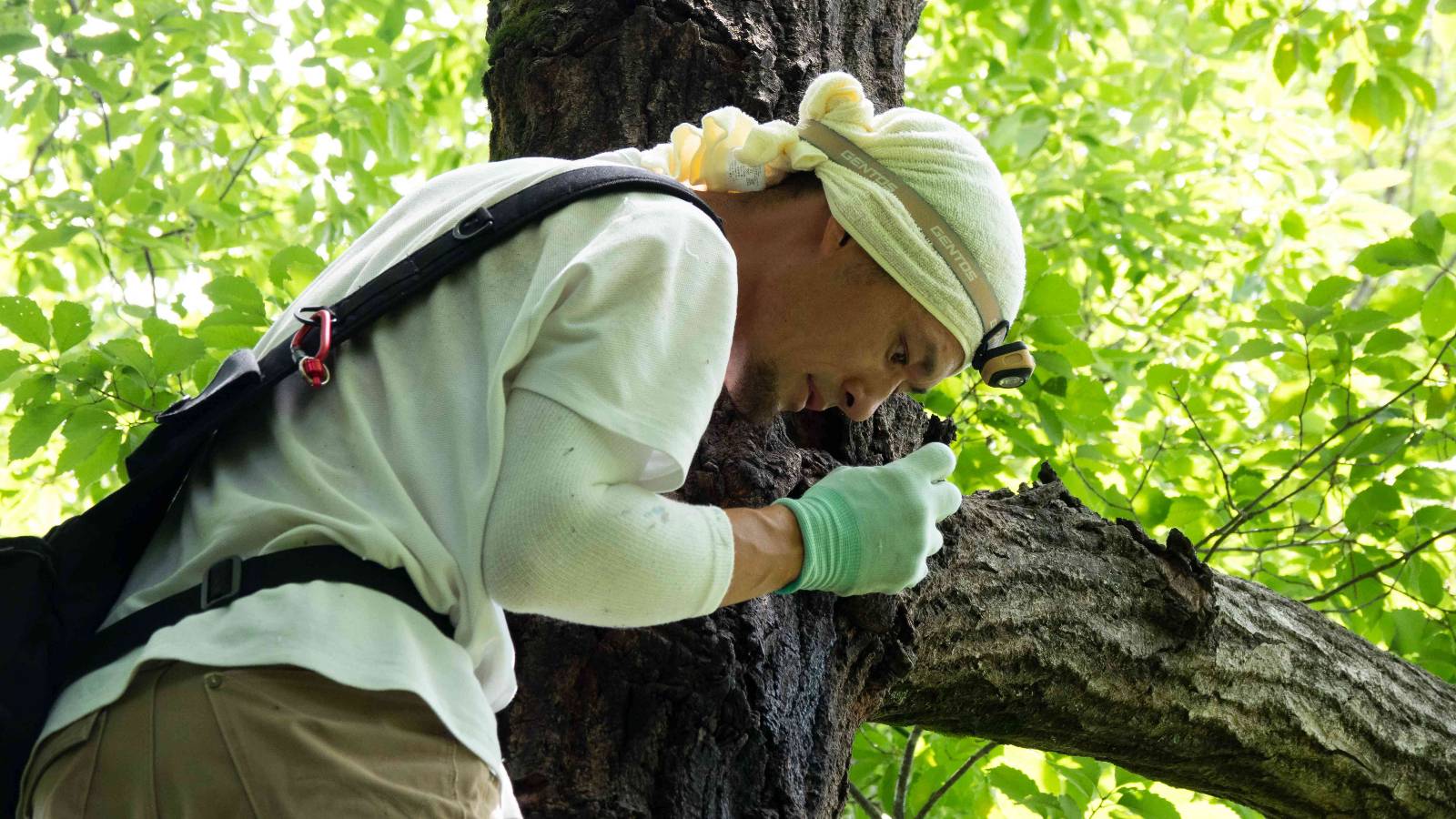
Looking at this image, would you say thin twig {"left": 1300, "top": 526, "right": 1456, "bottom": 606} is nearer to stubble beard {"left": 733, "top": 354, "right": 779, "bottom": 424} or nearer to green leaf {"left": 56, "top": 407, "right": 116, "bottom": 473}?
stubble beard {"left": 733, "top": 354, "right": 779, "bottom": 424}

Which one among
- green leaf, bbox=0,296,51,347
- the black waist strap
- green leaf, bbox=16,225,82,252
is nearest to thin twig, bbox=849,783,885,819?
the black waist strap

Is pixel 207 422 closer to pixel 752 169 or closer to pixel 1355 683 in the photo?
pixel 752 169

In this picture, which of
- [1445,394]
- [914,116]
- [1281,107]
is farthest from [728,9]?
[1281,107]

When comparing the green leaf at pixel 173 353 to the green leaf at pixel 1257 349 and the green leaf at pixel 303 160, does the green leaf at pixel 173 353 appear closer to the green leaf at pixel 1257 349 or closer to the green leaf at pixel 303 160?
the green leaf at pixel 303 160

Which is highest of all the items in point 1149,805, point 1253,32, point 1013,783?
point 1253,32

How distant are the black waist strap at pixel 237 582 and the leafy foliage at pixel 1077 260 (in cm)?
153

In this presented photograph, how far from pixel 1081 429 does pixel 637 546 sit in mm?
2196

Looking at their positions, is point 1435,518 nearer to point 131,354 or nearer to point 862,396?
point 862,396

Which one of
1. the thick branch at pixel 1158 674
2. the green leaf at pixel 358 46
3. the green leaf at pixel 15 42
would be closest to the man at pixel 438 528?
Result: the thick branch at pixel 1158 674

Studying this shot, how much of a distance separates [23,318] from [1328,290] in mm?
3103

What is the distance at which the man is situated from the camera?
121 cm

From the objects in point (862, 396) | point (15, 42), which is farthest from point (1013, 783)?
point (15, 42)

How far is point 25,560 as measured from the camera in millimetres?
1313

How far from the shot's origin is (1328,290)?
9.90ft
